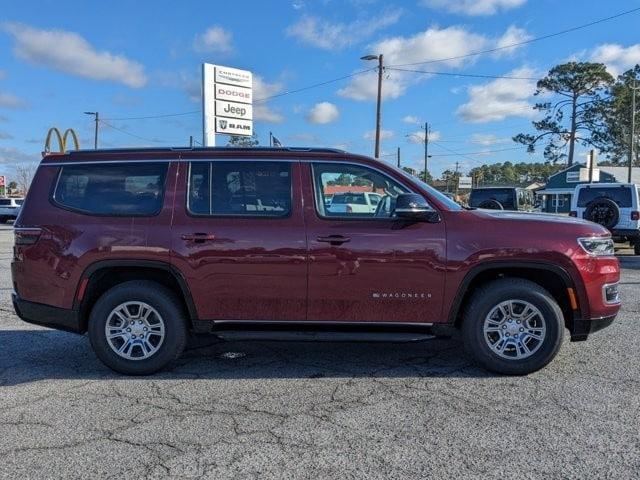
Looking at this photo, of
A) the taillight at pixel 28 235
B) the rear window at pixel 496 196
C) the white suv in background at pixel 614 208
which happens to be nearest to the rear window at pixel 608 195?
the white suv in background at pixel 614 208

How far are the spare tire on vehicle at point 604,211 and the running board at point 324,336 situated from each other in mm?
11249

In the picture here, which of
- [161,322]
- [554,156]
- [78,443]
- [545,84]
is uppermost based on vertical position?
[545,84]

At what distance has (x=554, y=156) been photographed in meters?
57.9

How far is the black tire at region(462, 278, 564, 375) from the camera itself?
4.73m

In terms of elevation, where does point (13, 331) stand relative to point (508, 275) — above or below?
below

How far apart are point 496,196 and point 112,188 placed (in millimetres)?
17698

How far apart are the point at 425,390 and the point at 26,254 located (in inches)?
143

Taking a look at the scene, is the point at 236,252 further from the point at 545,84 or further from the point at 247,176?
the point at 545,84

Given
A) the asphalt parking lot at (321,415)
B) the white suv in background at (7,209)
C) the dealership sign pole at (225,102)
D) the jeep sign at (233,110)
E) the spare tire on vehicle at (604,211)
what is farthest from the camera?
the white suv in background at (7,209)

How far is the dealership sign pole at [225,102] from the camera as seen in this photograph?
78.3ft

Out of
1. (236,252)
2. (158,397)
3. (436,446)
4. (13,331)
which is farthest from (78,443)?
(13,331)

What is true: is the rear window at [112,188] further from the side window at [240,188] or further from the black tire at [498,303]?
the black tire at [498,303]

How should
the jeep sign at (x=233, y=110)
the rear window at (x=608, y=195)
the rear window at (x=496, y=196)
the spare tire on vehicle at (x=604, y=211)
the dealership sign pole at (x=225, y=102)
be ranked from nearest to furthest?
the spare tire on vehicle at (x=604, y=211) < the rear window at (x=608, y=195) < the rear window at (x=496, y=196) < the dealership sign pole at (x=225, y=102) < the jeep sign at (x=233, y=110)

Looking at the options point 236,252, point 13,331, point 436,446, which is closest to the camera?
point 436,446
